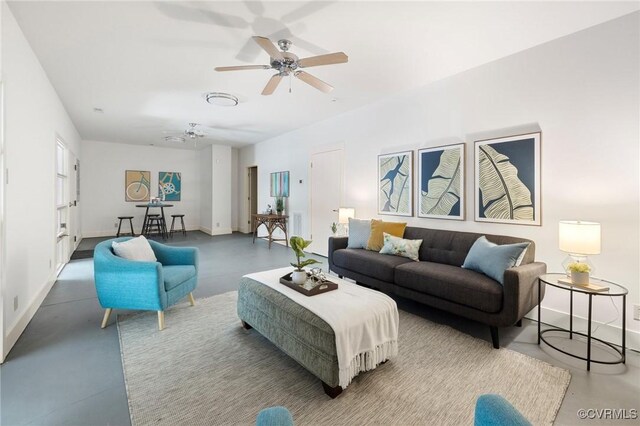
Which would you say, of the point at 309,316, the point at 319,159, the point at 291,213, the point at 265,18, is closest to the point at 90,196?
the point at 291,213

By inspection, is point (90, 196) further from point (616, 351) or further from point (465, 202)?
point (616, 351)

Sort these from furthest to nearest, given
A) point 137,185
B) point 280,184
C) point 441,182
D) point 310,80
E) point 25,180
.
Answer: point 137,185 < point 280,184 < point 441,182 < point 310,80 < point 25,180

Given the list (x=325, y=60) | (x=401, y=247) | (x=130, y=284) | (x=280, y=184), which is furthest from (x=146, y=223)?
(x=325, y=60)

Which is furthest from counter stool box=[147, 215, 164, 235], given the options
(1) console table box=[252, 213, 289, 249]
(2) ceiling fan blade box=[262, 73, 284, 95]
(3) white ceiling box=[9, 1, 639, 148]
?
(2) ceiling fan blade box=[262, 73, 284, 95]

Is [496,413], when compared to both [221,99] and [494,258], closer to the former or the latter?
[494,258]

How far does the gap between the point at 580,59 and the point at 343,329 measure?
3.13 metres

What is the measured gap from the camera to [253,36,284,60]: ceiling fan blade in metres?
2.18

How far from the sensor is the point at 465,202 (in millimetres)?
3439

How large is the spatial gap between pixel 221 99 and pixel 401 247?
3.26m

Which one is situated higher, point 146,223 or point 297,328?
point 146,223

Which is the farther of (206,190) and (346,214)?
(206,190)

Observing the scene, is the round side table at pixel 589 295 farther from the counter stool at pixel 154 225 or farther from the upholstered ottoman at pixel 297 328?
the counter stool at pixel 154 225

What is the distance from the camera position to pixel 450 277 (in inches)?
102

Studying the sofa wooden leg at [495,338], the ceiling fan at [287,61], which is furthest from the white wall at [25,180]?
the sofa wooden leg at [495,338]
